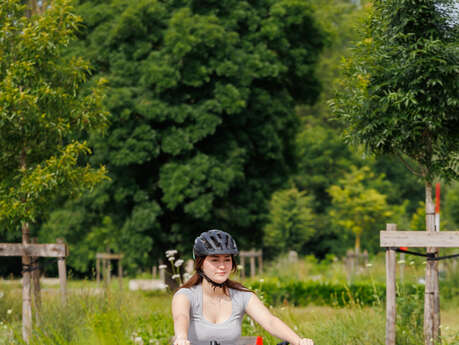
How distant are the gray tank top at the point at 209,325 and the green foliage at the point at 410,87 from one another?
3781mm

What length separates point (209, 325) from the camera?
174 inches

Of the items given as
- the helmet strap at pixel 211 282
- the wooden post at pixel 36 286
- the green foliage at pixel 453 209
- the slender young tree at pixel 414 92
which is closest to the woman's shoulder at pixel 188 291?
the helmet strap at pixel 211 282

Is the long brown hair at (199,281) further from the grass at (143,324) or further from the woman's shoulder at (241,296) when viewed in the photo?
the grass at (143,324)

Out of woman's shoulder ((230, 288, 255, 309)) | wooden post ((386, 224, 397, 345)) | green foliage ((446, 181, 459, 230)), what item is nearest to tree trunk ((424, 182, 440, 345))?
wooden post ((386, 224, 397, 345))

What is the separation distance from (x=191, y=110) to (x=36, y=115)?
8.60m

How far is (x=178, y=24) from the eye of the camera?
17.2m

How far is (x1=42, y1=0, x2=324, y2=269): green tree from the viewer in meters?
17.2

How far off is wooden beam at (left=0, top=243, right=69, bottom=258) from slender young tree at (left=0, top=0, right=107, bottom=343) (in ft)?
0.59

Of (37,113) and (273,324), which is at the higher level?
(37,113)

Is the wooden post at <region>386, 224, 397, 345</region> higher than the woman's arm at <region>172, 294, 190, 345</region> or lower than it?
lower

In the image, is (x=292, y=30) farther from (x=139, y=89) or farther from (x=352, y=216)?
(x=352, y=216)

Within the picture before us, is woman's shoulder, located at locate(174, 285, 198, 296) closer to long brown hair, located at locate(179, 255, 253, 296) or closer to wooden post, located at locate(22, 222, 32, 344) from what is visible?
long brown hair, located at locate(179, 255, 253, 296)

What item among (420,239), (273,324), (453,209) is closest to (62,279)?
(420,239)

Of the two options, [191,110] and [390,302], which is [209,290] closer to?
[390,302]
